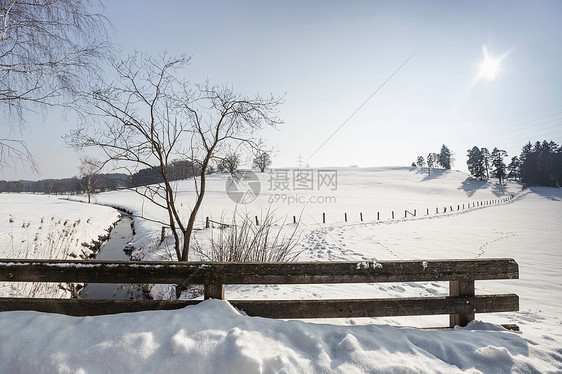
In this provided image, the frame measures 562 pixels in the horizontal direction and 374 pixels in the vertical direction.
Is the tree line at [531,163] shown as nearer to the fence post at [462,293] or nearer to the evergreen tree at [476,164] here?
the evergreen tree at [476,164]

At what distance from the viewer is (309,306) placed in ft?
7.78

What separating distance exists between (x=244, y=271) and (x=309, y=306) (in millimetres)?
739

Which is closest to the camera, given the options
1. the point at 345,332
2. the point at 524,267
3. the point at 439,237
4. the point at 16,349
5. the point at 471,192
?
the point at 16,349

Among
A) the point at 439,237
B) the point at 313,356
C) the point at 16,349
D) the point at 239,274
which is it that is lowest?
the point at 439,237

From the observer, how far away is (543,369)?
194 cm

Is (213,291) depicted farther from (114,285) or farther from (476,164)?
(476,164)

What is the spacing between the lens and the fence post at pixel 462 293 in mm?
2447

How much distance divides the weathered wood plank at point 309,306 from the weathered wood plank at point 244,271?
215 millimetres

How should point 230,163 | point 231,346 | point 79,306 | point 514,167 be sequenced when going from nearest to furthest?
point 231,346, point 79,306, point 230,163, point 514,167

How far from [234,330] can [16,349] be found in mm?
1607

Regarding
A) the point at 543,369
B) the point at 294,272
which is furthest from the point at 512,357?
the point at 294,272

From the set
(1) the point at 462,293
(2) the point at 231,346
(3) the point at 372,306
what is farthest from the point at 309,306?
(1) the point at 462,293

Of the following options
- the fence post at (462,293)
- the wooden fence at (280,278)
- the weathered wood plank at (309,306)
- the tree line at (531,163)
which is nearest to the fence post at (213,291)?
the wooden fence at (280,278)

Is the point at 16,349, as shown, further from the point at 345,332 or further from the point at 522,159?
the point at 522,159
